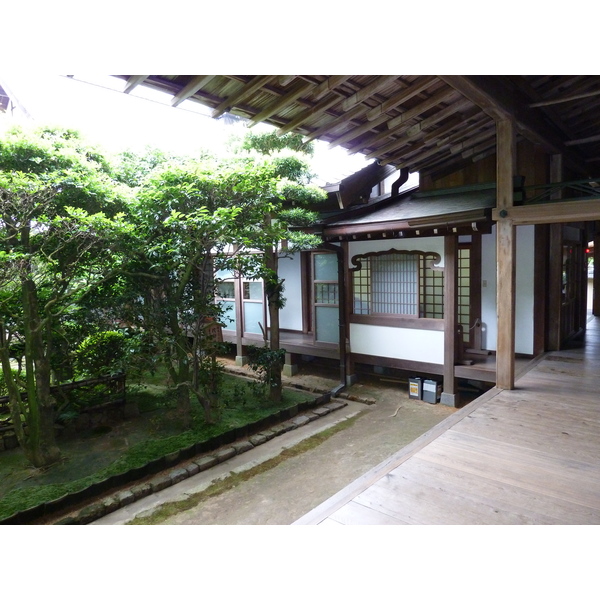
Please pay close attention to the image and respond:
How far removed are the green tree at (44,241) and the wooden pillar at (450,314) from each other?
478 cm

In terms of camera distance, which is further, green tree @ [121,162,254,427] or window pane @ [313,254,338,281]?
window pane @ [313,254,338,281]

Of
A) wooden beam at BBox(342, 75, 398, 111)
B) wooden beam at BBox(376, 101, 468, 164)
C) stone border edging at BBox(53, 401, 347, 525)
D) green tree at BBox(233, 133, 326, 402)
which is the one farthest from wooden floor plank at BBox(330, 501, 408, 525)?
wooden beam at BBox(376, 101, 468, 164)

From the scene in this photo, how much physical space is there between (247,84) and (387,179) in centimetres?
565

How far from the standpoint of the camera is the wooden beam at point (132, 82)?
293 centimetres

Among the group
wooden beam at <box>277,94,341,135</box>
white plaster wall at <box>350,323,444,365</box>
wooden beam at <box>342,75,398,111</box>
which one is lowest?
white plaster wall at <box>350,323,444,365</box>

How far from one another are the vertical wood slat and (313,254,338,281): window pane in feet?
7.38

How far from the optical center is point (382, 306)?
762cm

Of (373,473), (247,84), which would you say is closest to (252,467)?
(373,473)

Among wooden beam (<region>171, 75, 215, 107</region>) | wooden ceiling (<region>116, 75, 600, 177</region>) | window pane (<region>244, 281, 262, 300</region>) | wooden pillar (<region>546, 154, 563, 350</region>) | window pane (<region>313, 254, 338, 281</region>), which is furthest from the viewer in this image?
window pane (<region>244, 281, 262, 300</region>)

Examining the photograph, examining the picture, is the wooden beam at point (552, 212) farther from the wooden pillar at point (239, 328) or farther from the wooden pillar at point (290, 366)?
the wooden pillar at point (239, 328)

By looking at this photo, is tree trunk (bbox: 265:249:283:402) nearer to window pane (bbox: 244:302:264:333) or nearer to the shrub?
window pane (bbox: 244:302:264:333)

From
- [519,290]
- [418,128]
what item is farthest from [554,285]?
[418,128]

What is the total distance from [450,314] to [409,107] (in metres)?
3.21

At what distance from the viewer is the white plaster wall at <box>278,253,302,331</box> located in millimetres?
9289
